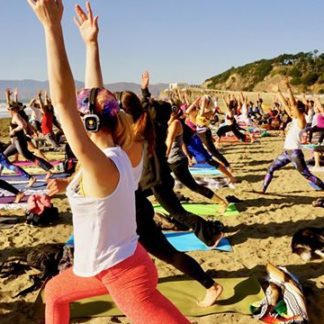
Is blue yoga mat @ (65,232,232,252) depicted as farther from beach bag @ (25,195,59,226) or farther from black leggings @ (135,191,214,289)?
black leggings @ (135,191,214,289)

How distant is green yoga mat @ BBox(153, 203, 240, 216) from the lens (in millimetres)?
6963

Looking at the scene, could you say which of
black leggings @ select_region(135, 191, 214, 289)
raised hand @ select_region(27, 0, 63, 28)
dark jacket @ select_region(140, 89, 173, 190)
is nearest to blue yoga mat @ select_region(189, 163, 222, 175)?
dark jacket @ select_region(140, 89, 173, 190)

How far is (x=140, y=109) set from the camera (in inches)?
130

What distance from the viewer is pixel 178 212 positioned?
4.85 m

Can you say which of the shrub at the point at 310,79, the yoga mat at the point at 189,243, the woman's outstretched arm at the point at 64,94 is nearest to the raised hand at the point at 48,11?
the woman's outstretched arm at the point at 64,94

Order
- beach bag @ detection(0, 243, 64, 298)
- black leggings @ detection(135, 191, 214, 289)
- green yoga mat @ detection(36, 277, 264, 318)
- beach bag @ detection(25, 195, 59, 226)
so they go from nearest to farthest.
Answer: black leggings @ detection(135, 191, 214, 289) < green yoga mat @ detection(36, 277, 264, 318) < beach bag @ detection(0, 243, 64, 298) < beach bag @ detection(25, 195, 59, 226)

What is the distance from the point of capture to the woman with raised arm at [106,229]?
78.3 inches

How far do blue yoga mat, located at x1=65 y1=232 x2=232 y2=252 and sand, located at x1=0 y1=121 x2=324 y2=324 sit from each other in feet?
0.38

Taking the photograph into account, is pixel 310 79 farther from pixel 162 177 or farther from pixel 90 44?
→ pixel 90 44

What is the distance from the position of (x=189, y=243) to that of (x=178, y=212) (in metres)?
0.86

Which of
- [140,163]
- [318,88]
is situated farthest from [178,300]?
[318,88]

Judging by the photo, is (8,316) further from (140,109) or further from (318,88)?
(318,88)

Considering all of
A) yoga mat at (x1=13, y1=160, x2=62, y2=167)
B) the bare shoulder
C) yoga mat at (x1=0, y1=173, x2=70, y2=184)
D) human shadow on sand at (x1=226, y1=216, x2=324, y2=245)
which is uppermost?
the bare shoulder

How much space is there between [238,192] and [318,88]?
176ft
